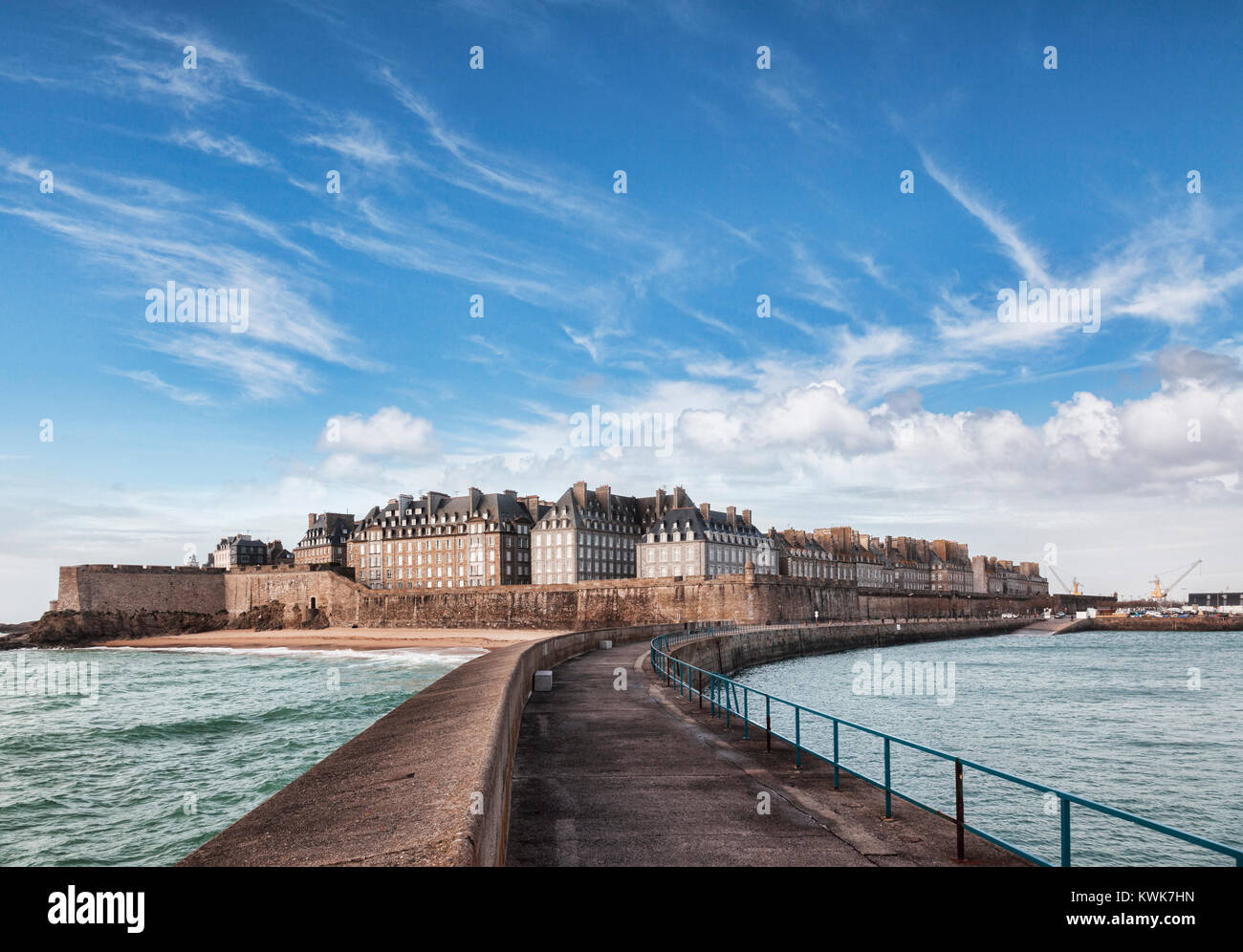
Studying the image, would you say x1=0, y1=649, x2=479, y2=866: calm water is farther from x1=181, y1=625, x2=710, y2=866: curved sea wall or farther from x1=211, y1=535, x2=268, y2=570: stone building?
x1=211, y1=535, x2=268, y2=570: stone building

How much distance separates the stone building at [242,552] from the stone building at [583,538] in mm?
48452

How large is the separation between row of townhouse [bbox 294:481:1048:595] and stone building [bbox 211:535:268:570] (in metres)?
14.2

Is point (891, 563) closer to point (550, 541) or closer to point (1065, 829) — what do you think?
point (550, 541)

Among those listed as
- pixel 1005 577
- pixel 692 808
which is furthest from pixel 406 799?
pixel 1005 577

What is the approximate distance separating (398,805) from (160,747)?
1819 cm

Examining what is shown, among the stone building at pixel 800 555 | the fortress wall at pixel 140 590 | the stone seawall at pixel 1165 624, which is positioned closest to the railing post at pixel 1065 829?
the fortress wall at pixel 140 590

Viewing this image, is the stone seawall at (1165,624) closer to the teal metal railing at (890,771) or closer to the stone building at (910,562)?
the stone building at (910,562)

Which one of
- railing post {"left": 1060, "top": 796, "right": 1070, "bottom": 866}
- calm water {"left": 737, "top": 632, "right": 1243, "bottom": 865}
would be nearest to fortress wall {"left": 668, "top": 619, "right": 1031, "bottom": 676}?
calm water {"left": 737, "top": 632, "right": 1243, "bottom": 865}

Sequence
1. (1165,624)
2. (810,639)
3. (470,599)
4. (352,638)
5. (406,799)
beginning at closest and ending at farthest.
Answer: (406,799)
(810,639)
(352,638)
(470,599)
(1165,624)

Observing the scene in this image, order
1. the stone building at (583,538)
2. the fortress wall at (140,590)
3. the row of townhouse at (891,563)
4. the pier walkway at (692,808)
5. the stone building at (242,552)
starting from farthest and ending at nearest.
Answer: the stone building at (242,552) → the row of townhouse at (891,563) → the stone building at (583,538) → the fortress wall at (140,590) → the pier walkway at (692,808)

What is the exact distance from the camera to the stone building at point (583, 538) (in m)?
80.8

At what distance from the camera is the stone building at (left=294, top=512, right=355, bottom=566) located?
103938 mm

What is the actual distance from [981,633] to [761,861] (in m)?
95.1

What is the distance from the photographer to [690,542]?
78.9 m
